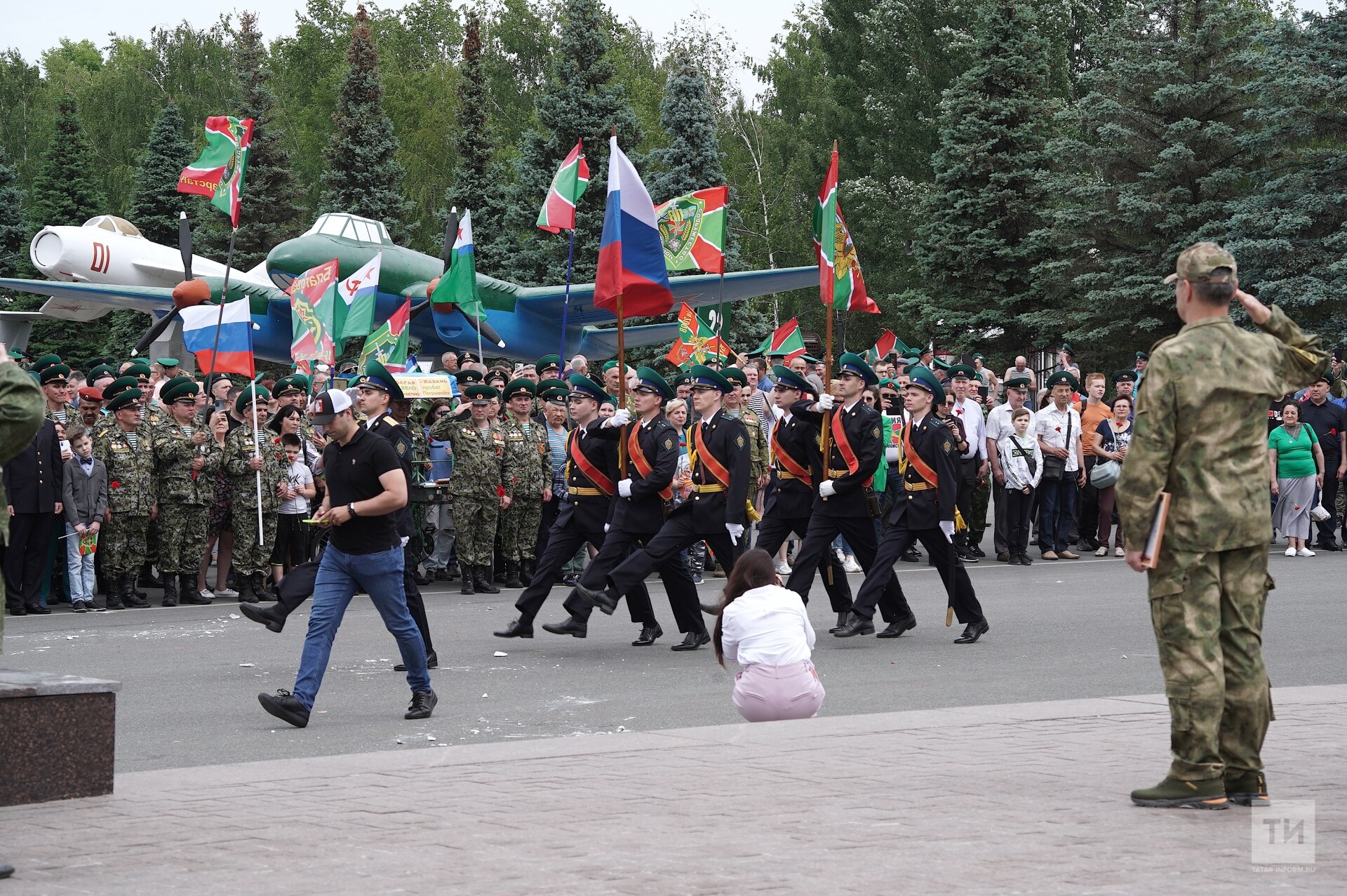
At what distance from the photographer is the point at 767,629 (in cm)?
811

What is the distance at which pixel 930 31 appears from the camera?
153 feet

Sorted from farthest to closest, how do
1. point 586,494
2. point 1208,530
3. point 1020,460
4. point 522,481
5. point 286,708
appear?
point 1020,460 < point 522,481 < point 586,494 < point 286,708 < point 1208,530

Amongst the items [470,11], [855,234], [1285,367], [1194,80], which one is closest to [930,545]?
[1285,367]

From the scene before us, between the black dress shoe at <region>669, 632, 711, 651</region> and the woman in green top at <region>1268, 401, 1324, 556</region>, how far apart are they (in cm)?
970

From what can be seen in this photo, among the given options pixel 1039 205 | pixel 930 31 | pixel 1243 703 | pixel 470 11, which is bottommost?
pixel 1243 703

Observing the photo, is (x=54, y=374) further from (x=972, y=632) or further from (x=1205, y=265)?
(x=1205, y=265)

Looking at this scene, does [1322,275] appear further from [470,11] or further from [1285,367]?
[470,11]

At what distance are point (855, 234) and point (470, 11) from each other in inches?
1057

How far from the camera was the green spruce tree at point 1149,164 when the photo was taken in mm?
32781

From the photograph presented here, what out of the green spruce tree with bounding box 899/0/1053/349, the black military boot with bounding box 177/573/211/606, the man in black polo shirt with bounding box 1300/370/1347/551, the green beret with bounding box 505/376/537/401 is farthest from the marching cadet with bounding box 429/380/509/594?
the green spruce tree with bounding box 899/0/1053/349

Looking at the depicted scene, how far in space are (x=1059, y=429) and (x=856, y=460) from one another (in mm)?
7505

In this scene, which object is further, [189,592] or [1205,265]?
[189,592]

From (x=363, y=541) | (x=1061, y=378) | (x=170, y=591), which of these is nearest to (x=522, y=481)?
(x=170, y=591)

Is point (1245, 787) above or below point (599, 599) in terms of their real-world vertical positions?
below
